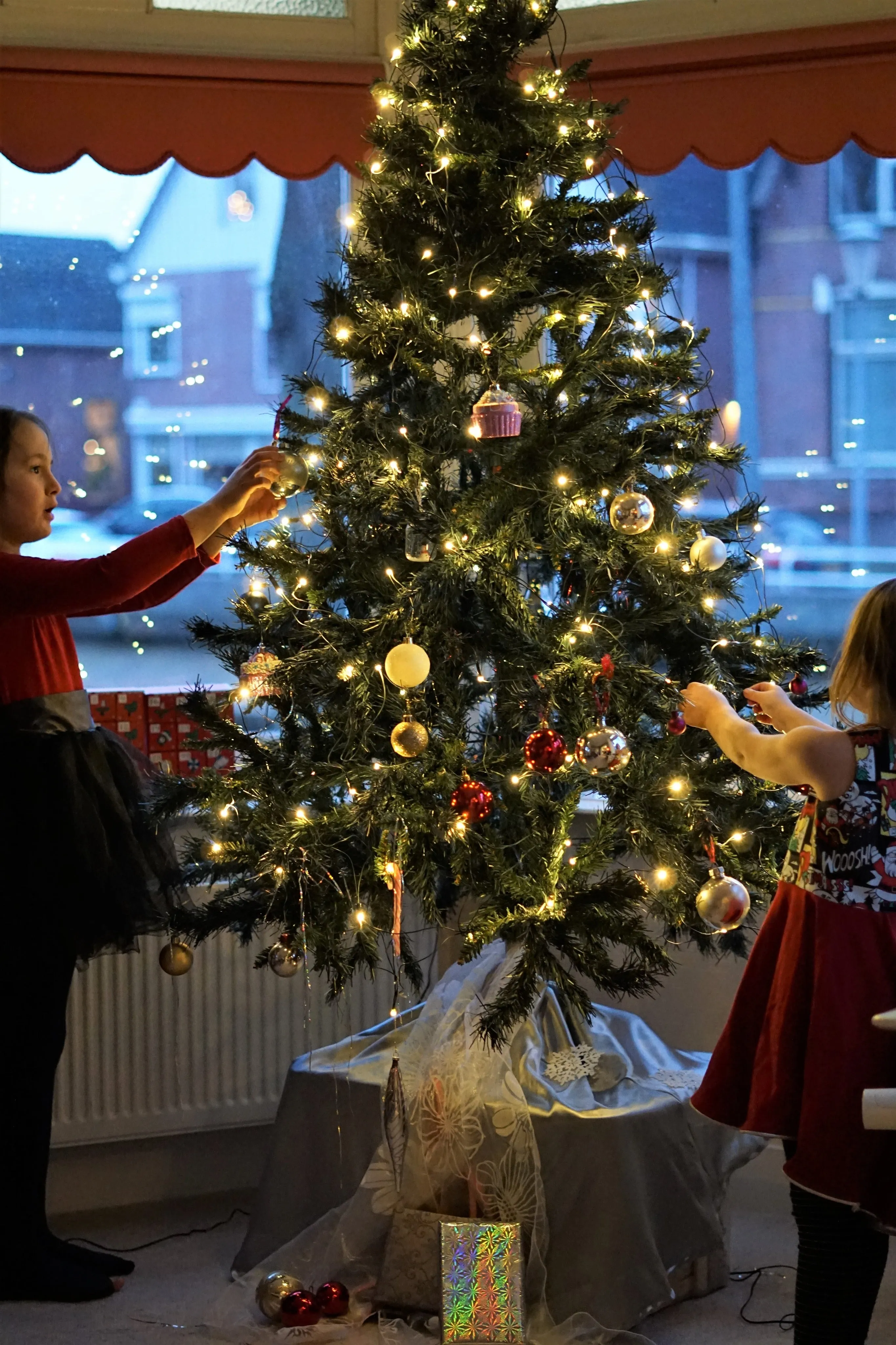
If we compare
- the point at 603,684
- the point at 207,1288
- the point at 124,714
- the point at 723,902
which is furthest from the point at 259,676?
the point at 207,1288

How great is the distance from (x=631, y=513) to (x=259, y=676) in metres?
0.60

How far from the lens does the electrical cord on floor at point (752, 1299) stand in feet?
7.00

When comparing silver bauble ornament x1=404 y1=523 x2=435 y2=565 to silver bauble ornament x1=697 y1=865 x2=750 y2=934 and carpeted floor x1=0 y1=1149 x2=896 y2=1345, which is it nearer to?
silver bauble ornament x1=697 y1=865 x2=750 y2=934

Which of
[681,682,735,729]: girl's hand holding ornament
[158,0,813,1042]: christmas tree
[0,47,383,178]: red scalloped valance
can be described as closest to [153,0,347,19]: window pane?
[0,47,383,178]: red scalloped valance

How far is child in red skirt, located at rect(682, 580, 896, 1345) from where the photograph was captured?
166 cm

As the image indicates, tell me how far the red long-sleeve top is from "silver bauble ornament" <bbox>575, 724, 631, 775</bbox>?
2.34ft

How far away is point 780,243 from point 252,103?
3.83 ft

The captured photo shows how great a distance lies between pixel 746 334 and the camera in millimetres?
2943

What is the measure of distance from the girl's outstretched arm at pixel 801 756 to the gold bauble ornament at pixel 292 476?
0.73 meters

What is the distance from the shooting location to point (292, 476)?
1991 millimetres

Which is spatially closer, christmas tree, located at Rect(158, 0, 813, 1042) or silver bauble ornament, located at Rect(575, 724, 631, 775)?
silver bauble ornament, located at Rect(575, 724, 631, 775)

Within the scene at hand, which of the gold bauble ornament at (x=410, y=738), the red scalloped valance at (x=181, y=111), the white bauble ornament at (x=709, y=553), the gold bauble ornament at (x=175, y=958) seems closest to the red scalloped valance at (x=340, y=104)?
the red scalloped valance at (x=181, y=111)

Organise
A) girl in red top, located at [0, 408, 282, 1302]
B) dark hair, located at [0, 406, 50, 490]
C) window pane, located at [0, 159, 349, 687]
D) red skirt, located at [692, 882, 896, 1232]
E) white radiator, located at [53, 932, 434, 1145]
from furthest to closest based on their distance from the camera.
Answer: window pane, located at [0, 159, 349, 687]
white radiator, located at [53, 932, 434, 1145]
dark hair, located at [0, 406, 50, 490]
girl in red top, located at [0, 408, 282, 1302]
red skirt, located at [692, 882, 896, 1232]

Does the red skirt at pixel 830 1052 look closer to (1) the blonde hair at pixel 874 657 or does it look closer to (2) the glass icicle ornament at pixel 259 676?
(1) the blonde hair at pixel 874 657
